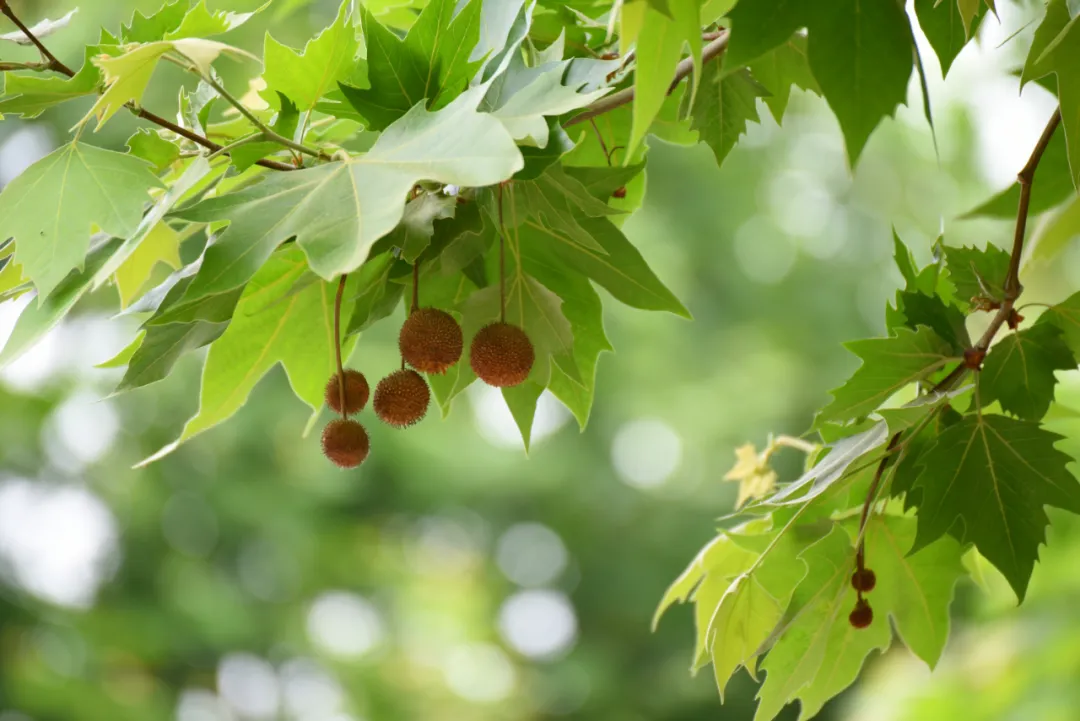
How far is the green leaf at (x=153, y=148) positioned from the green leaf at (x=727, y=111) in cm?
25

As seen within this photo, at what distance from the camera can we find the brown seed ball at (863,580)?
0.57 meters

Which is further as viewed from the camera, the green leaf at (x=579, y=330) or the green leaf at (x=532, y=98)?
the green leaf at (x=579, y=330)

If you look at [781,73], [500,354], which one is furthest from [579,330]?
[781,73]

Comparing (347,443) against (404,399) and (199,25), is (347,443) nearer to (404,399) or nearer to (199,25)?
(404,399)

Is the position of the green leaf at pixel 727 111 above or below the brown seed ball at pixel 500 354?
above

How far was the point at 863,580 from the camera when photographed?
0.57m

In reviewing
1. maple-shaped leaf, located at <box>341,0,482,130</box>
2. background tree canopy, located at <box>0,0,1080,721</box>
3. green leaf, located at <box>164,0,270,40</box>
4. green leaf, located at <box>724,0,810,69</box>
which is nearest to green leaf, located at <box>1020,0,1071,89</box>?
background tree canopy, located at <box>0,0,1080,721</box>

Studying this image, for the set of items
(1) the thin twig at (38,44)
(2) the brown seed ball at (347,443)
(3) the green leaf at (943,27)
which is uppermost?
(1) the thin twig at (38,44)

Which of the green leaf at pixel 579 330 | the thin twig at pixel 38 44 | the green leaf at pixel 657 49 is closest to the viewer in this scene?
the green leaf at pixel 657 49

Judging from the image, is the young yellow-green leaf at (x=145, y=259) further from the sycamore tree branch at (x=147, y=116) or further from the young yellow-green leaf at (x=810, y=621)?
the young yellow-green leaf at (x=810, y=621)

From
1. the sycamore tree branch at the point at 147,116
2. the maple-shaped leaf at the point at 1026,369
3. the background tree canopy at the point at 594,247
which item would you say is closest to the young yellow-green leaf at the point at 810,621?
the background tree canopy at the point at 594,247

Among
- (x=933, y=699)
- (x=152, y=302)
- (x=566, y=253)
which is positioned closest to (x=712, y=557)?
(x=566, y=253)

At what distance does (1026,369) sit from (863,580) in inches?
5.4

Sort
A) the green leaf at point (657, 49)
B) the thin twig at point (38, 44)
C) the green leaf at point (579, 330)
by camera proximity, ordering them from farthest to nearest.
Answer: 1. the green leaf at point (579, 330)
2. the thin twig at point (38, 44)
3. the green leaf at point (657, 49)
